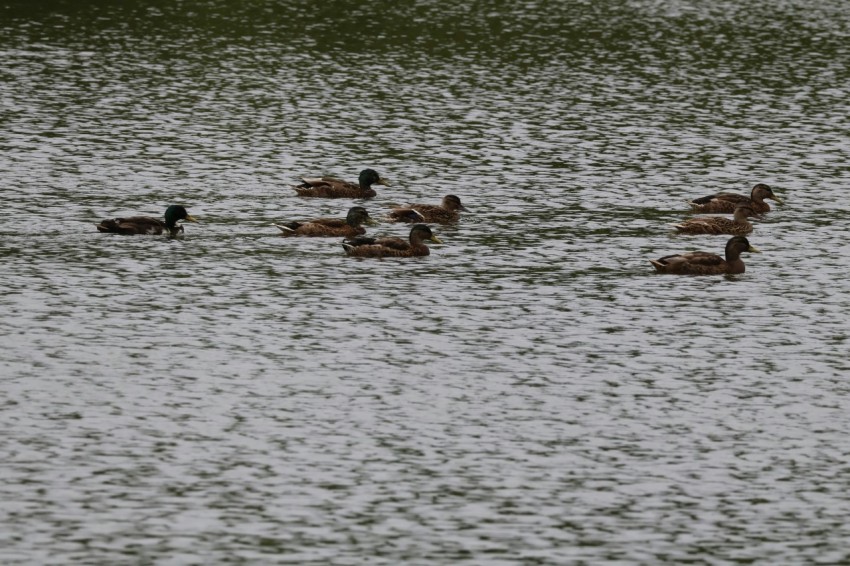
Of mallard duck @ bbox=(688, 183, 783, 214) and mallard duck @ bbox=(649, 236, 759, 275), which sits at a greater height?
mallard duck @ bbox=(688, 183, 783, 214)

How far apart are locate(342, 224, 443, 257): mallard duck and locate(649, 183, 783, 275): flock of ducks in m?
4.89

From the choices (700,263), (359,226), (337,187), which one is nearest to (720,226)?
(700,263)

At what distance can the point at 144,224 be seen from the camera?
37.0 meters

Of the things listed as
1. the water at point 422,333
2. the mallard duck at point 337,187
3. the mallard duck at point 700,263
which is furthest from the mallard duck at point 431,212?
the mallard duck at point 700,263

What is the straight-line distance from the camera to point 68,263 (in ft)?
113

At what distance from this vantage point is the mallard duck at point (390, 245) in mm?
35812

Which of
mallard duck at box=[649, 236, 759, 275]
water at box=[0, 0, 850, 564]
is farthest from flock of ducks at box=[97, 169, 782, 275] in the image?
water at box=[0, 0, 850, 564]

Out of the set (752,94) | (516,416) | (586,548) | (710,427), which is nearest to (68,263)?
A: (516,416)

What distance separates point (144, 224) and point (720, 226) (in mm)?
12967

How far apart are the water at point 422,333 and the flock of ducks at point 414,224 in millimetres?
361

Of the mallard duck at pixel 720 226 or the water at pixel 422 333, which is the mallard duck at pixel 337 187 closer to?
the water at pixel 422 333

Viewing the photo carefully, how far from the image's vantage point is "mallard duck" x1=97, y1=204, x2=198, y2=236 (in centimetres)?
3697

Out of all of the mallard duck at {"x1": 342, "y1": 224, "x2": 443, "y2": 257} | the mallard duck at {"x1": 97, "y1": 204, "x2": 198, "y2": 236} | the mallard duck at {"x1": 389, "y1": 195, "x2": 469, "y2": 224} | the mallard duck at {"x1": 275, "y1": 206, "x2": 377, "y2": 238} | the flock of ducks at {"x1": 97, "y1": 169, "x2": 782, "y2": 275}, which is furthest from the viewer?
the mallard duck at {"x1": 389, "y1": 195, "x2": 469, "y2": 224}

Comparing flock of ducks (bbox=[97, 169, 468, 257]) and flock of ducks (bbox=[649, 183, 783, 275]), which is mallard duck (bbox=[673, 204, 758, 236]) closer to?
flock of ducks (bbox=[649, 183, 783, 275])
